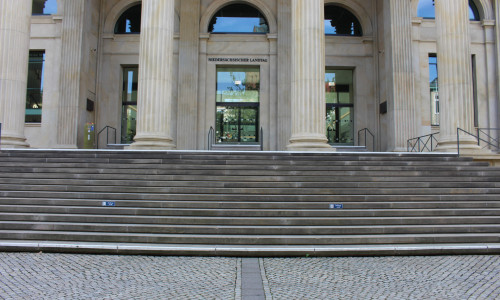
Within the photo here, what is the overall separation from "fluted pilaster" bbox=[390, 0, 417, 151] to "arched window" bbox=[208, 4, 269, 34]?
714 cm

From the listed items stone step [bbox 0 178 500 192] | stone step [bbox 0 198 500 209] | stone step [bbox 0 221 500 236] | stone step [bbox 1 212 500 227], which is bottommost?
stone step [bbox 0 221 500 236]

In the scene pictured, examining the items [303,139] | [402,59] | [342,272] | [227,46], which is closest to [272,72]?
[227,46]

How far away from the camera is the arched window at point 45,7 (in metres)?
20.8

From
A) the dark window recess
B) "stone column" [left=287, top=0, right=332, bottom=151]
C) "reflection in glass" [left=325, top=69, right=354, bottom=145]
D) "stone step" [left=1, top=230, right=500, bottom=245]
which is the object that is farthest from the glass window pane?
"stone step" [left=1, top=230, right=500, bottom=245]

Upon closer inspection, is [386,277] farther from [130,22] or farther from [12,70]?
[130,22]

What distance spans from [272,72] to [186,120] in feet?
18.4

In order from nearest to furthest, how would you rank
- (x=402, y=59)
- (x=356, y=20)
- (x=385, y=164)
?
(x=385, y=164), (x=402, y=59), (x=356, y=20)

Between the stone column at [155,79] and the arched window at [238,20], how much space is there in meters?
8.14

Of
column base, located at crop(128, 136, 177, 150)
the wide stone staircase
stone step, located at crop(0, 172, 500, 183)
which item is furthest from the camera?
column base, located at crop(128, 136, 177, 150)

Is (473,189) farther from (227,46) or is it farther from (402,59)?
(227,46)

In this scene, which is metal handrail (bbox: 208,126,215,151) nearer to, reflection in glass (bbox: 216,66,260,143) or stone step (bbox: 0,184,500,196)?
reflection in glass (bbox: 216,66,260,143)

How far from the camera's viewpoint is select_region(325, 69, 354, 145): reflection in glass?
867 inches

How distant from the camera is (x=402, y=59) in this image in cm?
1923

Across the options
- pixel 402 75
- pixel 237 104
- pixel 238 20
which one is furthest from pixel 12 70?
pixel 402 75
